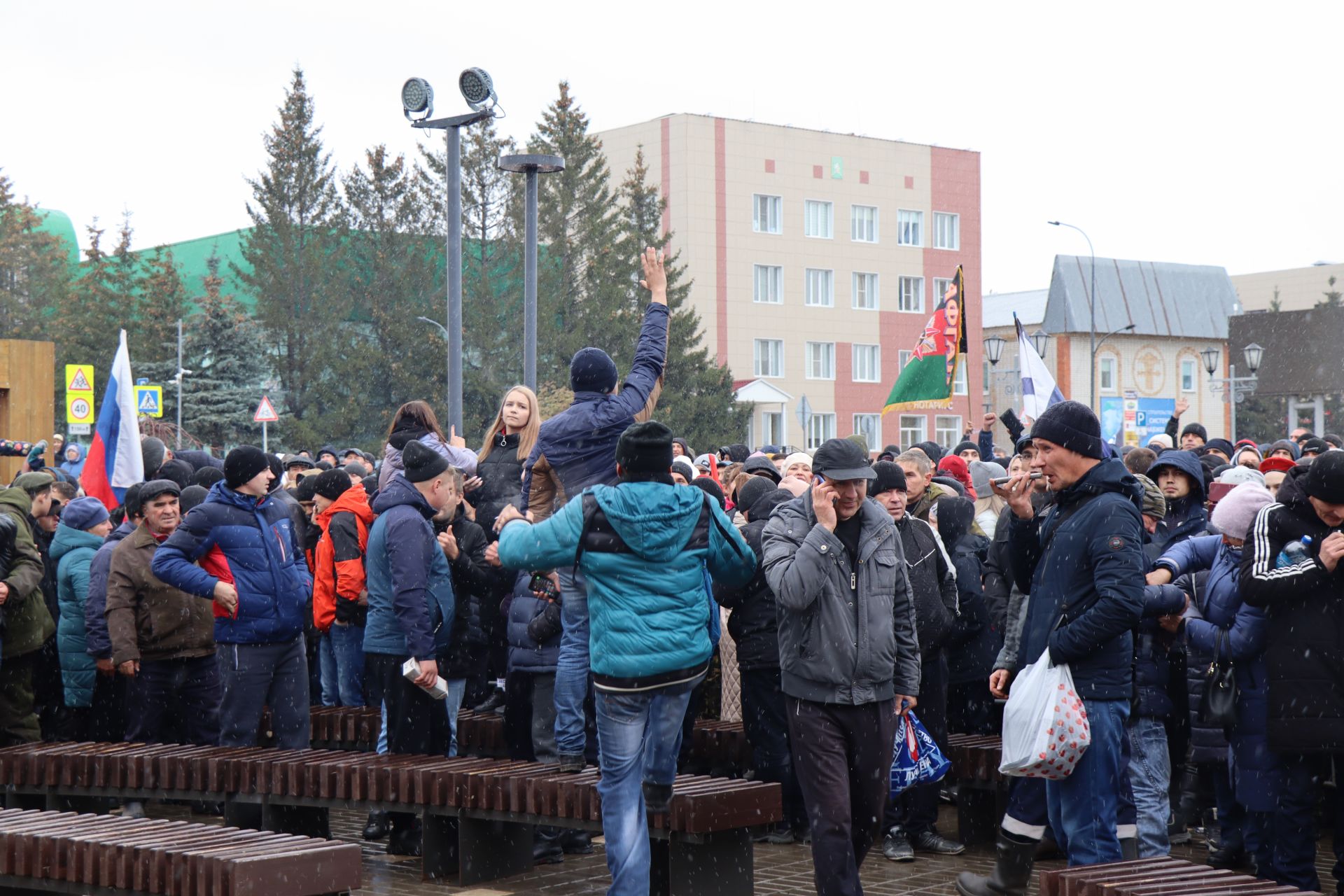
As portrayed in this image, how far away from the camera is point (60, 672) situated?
1013 centimetres

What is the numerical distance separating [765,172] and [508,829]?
60926mm

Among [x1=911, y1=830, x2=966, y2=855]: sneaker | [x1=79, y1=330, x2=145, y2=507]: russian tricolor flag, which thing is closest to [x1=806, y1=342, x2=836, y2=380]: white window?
[x1=79, y1=330, x2=145, y2=507]: russian tricolor flag

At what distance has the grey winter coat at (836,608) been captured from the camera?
6473mm

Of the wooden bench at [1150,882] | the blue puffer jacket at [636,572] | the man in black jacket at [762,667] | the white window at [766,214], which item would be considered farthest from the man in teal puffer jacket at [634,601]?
the white window at [766,214]

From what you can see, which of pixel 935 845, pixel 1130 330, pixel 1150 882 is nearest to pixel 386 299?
pixel 1130 330

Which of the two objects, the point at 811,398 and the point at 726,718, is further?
the point at 811,398

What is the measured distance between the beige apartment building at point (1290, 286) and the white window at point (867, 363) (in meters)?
42.1

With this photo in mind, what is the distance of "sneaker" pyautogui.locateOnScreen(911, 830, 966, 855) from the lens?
8.61 m

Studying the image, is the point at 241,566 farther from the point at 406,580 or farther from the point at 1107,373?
the point at 1107,373

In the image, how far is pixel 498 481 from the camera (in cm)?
917

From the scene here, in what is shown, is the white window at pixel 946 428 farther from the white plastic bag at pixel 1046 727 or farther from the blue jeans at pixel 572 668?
the white plastic bag at pixel 1046 727

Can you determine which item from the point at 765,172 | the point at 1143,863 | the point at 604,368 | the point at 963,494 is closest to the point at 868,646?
the point at 1143,863

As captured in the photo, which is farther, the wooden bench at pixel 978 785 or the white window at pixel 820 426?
the white window at pixel 820 426

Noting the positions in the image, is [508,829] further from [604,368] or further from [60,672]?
[60,672]
